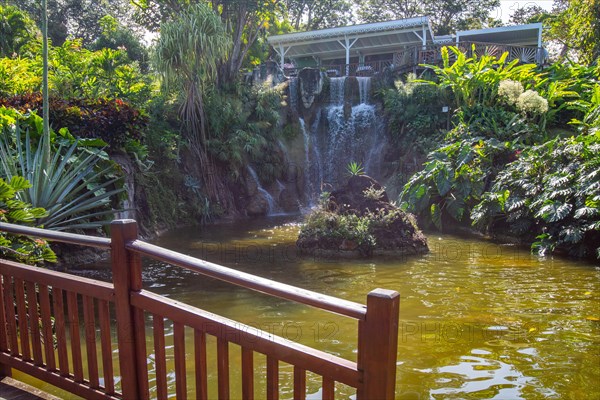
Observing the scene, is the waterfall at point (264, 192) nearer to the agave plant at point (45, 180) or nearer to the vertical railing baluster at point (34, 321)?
the agave plant at point (45, 180)

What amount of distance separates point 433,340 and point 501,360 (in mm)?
685

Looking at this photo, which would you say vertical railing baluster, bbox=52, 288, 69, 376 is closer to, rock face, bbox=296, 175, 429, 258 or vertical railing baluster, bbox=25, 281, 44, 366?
vertical railing baluster, bbox=25, 281, 44, 366

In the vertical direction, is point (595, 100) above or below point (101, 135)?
above

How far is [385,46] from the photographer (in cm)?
2592

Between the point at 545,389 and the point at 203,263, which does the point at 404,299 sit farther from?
the point at 203,263

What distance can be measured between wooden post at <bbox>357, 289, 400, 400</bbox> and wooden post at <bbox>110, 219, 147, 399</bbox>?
1.22 meters

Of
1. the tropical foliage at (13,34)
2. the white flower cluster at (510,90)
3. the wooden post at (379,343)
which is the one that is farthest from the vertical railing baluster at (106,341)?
the tropical foliage at (13,34)

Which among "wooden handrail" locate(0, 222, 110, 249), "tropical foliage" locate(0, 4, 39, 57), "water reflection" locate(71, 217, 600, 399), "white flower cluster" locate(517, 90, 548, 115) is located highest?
"tropical foliage" locate(0, 4, 39, 57)

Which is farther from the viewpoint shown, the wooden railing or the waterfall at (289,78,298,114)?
the waterfall at (289,78,298,114)

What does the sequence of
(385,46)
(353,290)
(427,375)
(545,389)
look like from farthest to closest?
(385,46) < (353,290) < (427,375) < (545,389)

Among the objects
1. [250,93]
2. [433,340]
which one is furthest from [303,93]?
[433,340]

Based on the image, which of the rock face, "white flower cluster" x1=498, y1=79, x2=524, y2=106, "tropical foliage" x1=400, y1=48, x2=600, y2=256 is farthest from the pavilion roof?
the rock face

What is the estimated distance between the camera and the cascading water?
645 inches

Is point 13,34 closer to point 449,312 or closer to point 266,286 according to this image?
point 449,312
